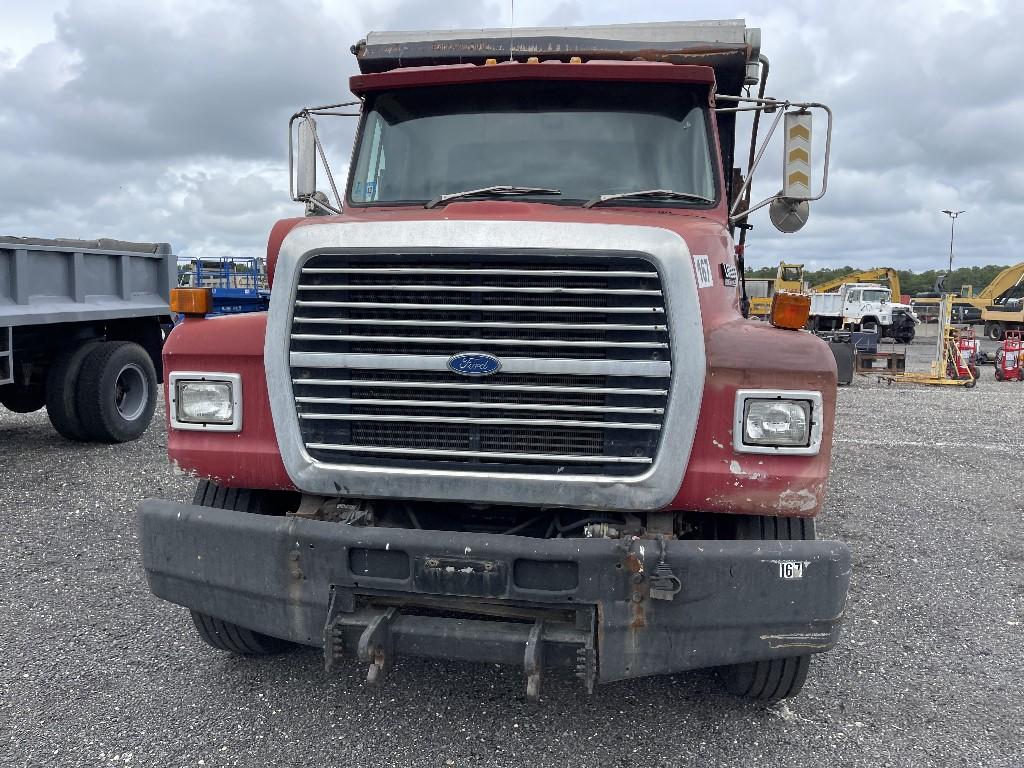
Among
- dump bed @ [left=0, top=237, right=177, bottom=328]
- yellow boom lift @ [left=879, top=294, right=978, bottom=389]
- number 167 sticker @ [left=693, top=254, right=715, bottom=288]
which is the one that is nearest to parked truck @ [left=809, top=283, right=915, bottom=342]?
yellow boom lift @ [left=879, top=294, right=978, bottom=389]

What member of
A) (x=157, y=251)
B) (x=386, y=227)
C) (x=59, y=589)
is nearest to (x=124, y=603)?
(x=59, y=589)

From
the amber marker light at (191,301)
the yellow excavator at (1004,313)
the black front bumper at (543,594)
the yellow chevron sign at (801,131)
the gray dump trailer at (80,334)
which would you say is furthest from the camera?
the yellow excavator at (1004,313)

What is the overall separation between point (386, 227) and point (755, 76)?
134 inches

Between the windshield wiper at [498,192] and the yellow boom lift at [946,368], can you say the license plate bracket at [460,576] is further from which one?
the yellow boom lift at [946,368]

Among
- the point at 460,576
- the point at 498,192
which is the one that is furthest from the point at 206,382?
the point at 498,192

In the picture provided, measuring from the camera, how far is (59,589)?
14.3 ft

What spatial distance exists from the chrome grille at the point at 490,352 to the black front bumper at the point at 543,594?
33 centimetres

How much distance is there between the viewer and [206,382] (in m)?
3.07

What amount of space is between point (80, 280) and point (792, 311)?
6.93m

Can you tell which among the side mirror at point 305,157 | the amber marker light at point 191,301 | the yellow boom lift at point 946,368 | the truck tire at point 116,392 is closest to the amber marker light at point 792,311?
the amber marker light at point 191,301

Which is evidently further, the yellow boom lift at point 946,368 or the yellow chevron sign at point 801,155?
the yellow boom lift at point 946,368

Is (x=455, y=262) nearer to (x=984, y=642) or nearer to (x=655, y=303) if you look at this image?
(x=655, y=303)

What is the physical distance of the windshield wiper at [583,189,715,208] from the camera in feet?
11.7

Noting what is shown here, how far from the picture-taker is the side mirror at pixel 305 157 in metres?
4.69
